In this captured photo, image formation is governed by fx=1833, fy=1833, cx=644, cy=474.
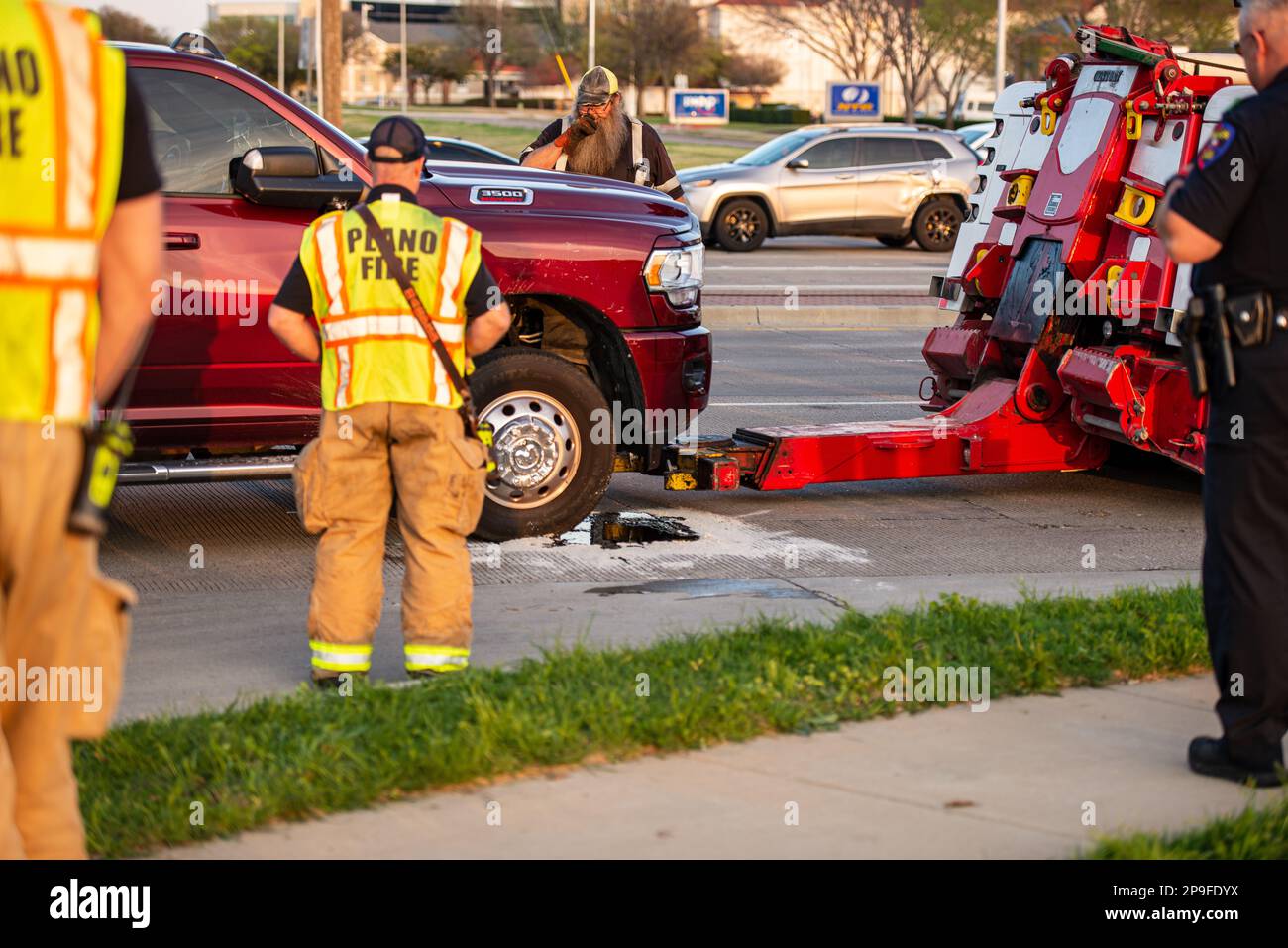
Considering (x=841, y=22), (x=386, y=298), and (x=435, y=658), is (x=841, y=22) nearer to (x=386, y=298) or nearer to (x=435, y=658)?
(x=386, y=298)

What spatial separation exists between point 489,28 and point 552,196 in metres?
78.3

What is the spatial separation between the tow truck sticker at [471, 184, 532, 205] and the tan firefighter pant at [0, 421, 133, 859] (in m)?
4.69

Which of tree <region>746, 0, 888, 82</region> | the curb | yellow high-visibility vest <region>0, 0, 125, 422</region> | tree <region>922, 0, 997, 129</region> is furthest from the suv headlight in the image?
tree <region>746, 0, 888, 82</region>

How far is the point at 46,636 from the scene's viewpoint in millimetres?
3361

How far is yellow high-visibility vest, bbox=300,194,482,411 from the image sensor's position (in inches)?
219

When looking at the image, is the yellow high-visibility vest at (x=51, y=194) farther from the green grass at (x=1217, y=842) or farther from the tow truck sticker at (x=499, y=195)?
the tow truck sticker at (x=499, y=195)

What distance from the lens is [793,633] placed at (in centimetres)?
593

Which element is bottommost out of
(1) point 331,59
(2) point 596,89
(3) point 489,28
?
(2) point 596,89

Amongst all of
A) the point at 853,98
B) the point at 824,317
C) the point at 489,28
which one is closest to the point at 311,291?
the point at 824,317

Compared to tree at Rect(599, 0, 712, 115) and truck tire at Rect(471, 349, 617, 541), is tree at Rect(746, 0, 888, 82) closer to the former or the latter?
tree at Rect(599, 0, 712, 115)

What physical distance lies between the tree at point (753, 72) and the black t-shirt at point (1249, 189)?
87.2 m

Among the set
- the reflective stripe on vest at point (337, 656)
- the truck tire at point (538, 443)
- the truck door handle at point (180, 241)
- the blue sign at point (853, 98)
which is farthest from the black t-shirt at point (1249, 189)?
the blue sign at point (853, 98)

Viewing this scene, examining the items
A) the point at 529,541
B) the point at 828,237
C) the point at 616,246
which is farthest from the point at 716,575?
the point at 828,237
